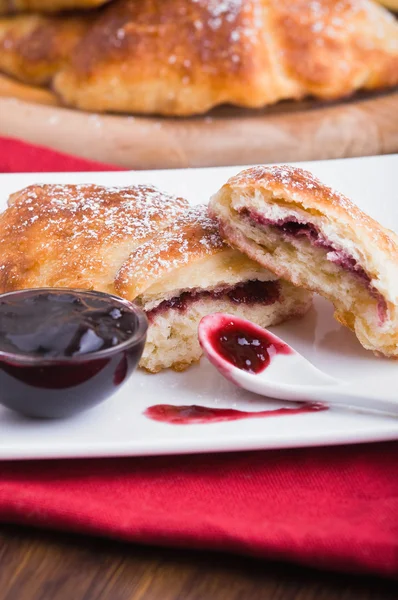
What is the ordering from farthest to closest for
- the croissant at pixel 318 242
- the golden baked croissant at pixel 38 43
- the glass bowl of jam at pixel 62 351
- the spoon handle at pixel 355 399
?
the golden baked croissant at pixel 38 43, the croissant at pixel 318 242, the spoon handle at pixel 355 399, the glass bowl of jam at pixel 62 351

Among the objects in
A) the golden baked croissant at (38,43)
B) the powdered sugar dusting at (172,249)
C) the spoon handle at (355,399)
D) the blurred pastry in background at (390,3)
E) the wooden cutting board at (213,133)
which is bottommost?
the wooden cutting board at (213,133)

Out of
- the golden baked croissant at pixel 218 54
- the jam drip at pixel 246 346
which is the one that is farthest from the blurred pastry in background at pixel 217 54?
the jam drip at pixel 246 346

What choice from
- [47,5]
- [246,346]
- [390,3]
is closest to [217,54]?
[47,5]

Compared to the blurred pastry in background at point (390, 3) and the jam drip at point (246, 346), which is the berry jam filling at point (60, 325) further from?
the blurred pastry in background at point (390, 3)

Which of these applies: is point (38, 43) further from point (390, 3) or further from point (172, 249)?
point (172, 249)

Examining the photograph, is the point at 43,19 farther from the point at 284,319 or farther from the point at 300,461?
the point at 300,461

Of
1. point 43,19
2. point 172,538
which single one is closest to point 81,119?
point 43,19

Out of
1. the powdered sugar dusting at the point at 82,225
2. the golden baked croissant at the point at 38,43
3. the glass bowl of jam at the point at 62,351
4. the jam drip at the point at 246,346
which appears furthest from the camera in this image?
→ the golden baked croissant at the point at 38,43
